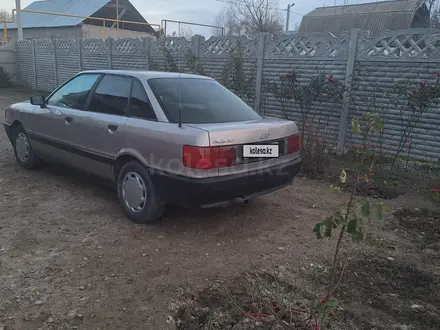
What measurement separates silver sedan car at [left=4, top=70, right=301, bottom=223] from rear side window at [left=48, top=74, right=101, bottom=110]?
0.02 m

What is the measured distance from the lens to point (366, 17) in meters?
22.6

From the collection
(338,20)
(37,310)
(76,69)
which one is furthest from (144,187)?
(338,20)

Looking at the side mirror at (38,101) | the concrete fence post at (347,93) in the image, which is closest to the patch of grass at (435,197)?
the concrete fence post at (347,93)

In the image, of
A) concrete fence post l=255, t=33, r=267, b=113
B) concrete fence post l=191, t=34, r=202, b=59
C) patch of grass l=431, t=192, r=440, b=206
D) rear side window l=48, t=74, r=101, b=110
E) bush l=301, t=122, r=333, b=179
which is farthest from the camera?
concrete fence post l=191, t=34, r=202, b=59

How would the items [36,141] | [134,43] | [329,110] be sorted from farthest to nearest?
[134,43] < [329,110] < [36,141]

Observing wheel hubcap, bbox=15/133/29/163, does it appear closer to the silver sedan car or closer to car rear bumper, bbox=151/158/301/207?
the silver sedan car

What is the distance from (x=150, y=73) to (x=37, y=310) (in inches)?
103

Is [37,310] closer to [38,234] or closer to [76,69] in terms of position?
[38,234]

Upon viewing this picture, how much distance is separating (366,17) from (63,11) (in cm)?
2369

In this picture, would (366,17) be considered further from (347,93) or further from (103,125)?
(103,125)

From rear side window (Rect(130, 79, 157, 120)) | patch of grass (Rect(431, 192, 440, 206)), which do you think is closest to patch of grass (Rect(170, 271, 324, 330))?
rear side window (Rect(130, 79, 157, 120))

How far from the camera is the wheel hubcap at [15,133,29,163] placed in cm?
548

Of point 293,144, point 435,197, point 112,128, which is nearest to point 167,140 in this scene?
point 112,128

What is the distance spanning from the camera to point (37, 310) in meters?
2.55
